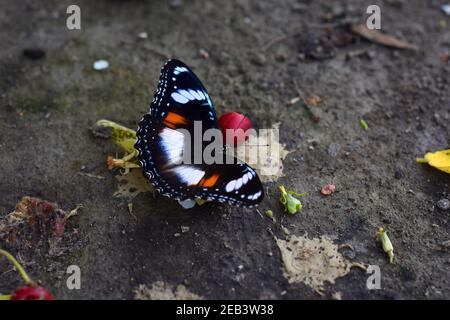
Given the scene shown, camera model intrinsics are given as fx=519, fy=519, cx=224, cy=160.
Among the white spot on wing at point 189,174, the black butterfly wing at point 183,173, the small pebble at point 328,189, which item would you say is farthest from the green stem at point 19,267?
the small pebble at point 328,189

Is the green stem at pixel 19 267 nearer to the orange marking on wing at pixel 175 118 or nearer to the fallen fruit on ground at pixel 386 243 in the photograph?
the orange marking on wing at pixel 175 118

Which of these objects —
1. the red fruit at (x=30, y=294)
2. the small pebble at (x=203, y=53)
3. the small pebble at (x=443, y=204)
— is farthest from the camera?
the small pebble at (x=203, y=53)

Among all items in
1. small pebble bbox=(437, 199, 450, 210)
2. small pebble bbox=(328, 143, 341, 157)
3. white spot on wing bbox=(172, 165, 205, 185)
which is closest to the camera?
white spot on wing bbox=(172, 165, 205, 185)

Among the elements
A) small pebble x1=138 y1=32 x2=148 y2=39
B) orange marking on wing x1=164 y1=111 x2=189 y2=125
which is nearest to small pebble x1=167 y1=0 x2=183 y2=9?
small pebble x1=138 y1=32 x2=148 y2=39

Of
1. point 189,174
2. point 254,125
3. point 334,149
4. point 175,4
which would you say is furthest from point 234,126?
point 175,4

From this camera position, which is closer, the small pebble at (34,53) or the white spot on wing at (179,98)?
the white spot on wing at (179,98)

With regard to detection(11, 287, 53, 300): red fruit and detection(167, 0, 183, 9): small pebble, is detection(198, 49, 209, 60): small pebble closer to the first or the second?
detection(167, 0, 183, 9): small pebble
